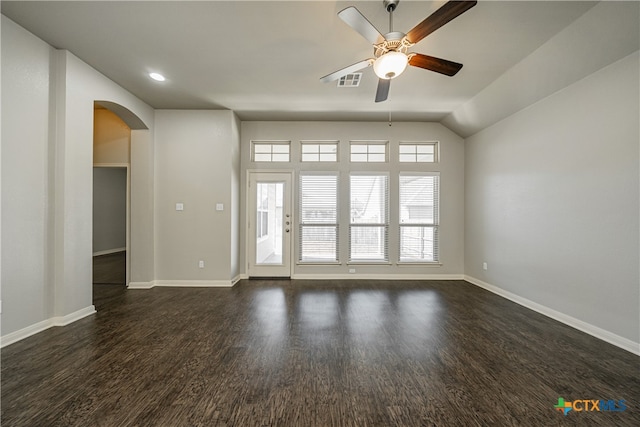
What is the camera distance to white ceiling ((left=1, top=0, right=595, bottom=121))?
2373mm

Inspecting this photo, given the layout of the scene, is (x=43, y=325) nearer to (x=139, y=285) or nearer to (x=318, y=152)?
(x=139, y=285)

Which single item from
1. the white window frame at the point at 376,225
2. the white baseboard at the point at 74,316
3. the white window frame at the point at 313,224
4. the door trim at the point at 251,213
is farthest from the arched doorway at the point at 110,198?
the white window frame at the point at 376,225

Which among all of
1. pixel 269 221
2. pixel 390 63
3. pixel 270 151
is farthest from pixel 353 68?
pixel 269 221

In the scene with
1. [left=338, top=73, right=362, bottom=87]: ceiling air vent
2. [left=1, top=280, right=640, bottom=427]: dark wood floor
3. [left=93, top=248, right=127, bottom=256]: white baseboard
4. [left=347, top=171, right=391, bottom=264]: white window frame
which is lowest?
[left=1, top=280, right=640, bottom=427]: dark wood floor

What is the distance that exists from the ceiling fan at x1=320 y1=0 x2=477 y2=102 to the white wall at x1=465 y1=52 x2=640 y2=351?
175 centimetres

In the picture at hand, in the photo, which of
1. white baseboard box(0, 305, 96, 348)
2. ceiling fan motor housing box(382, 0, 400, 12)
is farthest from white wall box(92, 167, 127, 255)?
ceiling fan motor housing box(382, 0, 400, 12)

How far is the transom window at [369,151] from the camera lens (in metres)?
5.32

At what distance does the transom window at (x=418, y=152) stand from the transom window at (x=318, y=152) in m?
1.35

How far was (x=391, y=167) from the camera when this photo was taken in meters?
5.27

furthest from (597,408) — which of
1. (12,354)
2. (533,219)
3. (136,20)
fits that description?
(136,20)

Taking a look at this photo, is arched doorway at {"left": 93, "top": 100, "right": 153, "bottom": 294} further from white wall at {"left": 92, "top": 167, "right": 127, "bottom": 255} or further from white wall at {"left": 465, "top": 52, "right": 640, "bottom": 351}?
white wall at {"left": 465, "top": 52, "right": 640, "bottom": 351}

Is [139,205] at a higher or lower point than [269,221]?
higher

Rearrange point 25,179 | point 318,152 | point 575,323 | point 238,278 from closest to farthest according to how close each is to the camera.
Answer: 1. point 25,179
2. point 575,323
3. point 238,278
4. point 318,152

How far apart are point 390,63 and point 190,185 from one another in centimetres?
383
